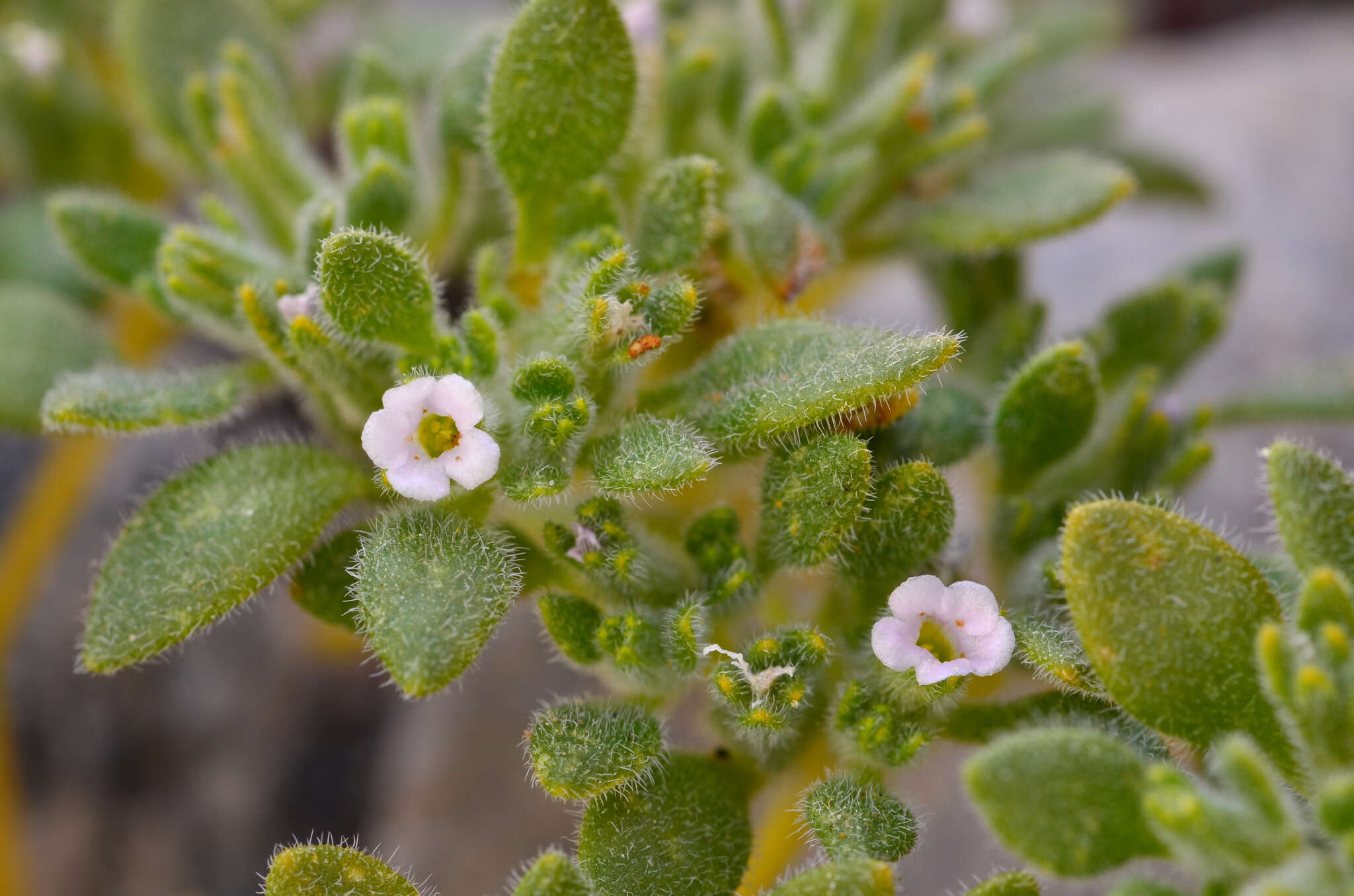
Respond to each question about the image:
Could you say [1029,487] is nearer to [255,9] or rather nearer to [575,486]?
[575,486]

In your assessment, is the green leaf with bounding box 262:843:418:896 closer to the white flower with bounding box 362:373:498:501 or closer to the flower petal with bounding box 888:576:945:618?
the white flower with bounding box 362:373:498:501

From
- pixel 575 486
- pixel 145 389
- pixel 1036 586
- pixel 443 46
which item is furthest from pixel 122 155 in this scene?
pixel 1036 586

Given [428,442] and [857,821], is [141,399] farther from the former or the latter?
[857,821]

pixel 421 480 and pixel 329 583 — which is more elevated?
pixel 421 480

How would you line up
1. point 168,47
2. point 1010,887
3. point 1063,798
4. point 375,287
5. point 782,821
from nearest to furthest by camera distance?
point 1063,798
point 1010,887
point 375,287
point 782,821
point 168,47

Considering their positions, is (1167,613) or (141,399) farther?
(141,399)

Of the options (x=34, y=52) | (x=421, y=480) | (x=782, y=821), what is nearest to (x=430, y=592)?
(x=421, y=480)
